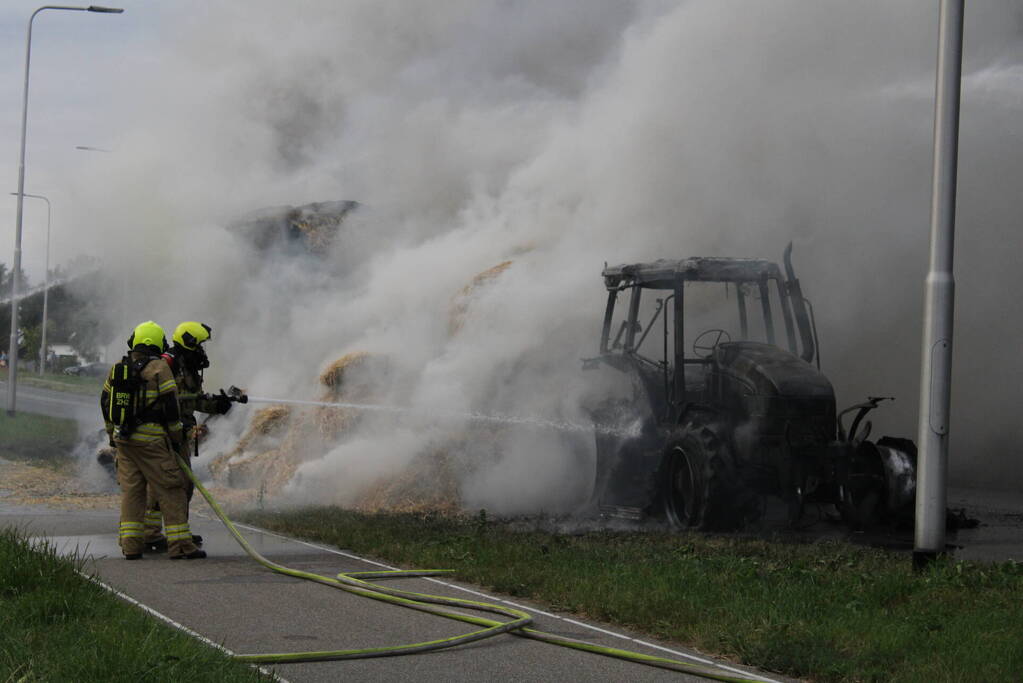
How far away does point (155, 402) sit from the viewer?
11.0 meters

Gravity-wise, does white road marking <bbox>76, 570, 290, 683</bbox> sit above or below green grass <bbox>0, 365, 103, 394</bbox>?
below

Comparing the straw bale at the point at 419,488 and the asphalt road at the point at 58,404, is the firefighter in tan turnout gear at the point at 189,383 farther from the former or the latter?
the asphalt road at the point at 58,404

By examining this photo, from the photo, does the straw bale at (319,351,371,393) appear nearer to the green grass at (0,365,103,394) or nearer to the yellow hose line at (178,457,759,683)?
the yellow hose line at (178,457,759,683)

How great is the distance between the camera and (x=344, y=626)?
816 cm

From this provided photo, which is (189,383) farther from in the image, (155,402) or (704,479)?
(704,479)

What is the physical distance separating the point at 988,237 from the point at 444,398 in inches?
320

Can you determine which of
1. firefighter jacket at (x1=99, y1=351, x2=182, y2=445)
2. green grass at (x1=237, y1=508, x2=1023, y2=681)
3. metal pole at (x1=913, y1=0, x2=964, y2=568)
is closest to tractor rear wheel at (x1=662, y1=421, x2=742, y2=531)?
green grass at (x1=237, y1=508, x2=1023, y2=681)

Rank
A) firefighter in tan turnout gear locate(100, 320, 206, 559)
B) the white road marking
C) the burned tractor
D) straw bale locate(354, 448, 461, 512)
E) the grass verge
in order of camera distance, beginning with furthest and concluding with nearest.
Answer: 1. the grass verge
2. straw bale locate(354, 448, 461, 512)
3. the burned tractor
4. firefighter in tan turnout gear locate(100, 320, 206, 559)
5. the white road marking

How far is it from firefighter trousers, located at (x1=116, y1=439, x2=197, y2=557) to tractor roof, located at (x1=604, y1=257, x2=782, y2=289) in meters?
5.10

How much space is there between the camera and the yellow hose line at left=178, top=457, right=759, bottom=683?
7133 mm

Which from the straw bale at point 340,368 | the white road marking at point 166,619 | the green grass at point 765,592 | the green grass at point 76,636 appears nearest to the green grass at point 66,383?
the straw bale at point 340,368

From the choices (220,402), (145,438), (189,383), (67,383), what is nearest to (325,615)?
(145,438)

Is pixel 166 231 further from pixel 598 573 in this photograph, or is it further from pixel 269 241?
pixel 598 573

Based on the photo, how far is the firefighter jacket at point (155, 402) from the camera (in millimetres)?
10922
